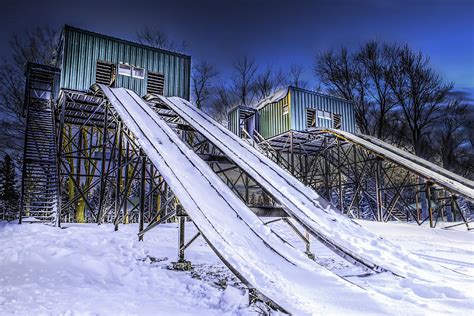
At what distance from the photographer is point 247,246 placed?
465 cm

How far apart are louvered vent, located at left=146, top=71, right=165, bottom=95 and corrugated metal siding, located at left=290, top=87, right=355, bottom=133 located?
23.3ft

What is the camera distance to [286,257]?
4676 mm

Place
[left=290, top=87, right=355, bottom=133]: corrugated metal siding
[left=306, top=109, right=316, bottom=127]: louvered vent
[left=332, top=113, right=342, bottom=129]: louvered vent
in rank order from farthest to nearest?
[left=332, top=113, right=342, bottom=129]: louvered vent < [left=306, top=109, right=316, bottom=127]: louvered vent < [left=290, top=87, right=355, bottom=133]: corrugated metal siding

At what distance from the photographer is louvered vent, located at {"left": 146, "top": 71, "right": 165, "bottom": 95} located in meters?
16.2

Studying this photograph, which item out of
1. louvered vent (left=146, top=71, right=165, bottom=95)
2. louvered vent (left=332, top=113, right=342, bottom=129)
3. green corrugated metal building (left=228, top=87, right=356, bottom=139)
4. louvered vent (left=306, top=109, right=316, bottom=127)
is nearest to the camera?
louvered vent (left=146, top=71, right=165, bottom=95)

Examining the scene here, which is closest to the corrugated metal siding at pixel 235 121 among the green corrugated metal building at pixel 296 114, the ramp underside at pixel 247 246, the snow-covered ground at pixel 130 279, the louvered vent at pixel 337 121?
the green corrugated metal building at pixel 296 114

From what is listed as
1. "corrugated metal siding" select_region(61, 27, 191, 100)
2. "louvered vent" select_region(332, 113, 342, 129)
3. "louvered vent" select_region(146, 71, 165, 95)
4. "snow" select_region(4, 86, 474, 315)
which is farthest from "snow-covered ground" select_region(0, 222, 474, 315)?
"louvered vent" select_region(332, 113, 342, 129)

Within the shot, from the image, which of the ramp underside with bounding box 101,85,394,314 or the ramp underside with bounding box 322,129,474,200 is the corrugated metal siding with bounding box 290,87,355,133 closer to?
the ramp underside with bounding box 322,129,474,200

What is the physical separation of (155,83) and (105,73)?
7.14 ft

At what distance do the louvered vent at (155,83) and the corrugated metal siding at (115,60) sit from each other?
167 millimetres

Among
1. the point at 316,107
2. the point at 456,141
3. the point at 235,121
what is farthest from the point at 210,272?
the point at 456,141

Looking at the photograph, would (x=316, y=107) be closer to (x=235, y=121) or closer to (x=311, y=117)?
(x=311, y=117)

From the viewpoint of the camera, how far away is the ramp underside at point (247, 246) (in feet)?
11.7

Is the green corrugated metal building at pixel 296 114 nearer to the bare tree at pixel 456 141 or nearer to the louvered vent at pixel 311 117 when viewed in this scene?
the louvered vent at pixel 311 117
